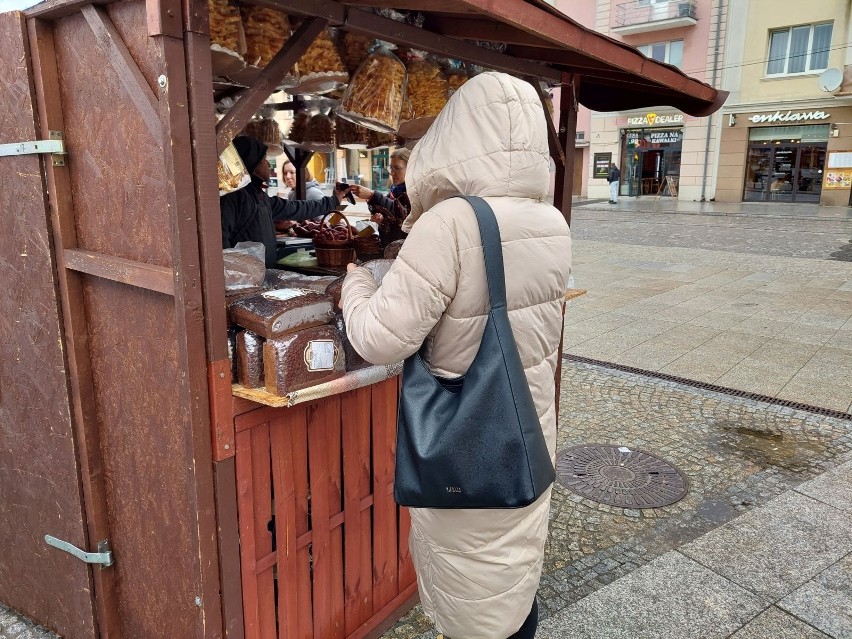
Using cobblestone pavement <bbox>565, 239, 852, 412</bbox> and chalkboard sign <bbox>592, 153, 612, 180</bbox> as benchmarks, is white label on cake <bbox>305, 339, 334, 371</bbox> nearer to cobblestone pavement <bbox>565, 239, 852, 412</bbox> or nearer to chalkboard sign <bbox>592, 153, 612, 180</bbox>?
cobblestone pavement <bbox>565, 239, 852, 412</bbox>

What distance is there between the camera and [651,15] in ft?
81.7

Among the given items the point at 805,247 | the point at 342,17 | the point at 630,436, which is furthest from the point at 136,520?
the point at 805,247

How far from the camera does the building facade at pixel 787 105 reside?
21.2 m

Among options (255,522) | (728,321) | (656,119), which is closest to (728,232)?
(728,321)

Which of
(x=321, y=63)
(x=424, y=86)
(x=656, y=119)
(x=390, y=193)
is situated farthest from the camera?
(x=656, y=119)

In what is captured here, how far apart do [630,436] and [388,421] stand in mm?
2611

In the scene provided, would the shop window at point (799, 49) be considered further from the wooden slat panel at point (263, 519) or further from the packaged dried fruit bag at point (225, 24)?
the wooden slat panel at point (263, 519)

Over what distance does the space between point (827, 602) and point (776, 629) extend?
349 mm

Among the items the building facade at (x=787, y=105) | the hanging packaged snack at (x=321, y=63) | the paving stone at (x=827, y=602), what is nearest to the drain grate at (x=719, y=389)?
the paving stone at (x=827, y=602)

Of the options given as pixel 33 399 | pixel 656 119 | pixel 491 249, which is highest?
pixel 656 119

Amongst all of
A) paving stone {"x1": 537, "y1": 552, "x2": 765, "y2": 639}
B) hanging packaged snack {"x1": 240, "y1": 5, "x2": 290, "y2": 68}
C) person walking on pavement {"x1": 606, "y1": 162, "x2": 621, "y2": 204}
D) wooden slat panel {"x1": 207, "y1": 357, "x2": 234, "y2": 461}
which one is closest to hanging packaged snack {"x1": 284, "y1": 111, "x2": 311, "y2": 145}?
hanging packaged snack {"x1": 240, "y1": 5, "x2": 290, "y2": 68}

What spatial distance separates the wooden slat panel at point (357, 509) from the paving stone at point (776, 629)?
1.53 meters

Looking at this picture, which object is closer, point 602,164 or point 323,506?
A: point 323,506

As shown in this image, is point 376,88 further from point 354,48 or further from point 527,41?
point 527,41
